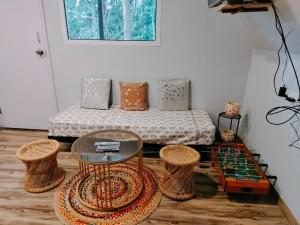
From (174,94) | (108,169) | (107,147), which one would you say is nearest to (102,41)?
(174,94)

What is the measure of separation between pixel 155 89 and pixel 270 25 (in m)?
1.52

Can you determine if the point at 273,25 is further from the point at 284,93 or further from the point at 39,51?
the point at 39,51

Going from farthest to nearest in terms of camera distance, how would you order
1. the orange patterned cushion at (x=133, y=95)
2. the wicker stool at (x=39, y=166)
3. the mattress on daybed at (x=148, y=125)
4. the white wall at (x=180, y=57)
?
1. the orange patterned cushion at (x=133, y=95)
2. the white wall at (x=180, y=57)
3. the mattress on daybed at (x=148, y=125)
4. the wicker stool at (x=39, y=166)

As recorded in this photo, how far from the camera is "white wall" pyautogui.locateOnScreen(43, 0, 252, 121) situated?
8.57 feet

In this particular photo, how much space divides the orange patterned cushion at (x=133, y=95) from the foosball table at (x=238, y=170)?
108 centimetres

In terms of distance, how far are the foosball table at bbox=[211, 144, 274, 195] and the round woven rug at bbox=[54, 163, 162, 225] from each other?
2.09ft

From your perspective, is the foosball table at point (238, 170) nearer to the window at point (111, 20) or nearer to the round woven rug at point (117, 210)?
the round woven rug at point (117, 210)

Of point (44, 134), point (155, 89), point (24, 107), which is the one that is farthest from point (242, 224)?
point (24, 107)

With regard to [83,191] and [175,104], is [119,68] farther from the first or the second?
[83,191]

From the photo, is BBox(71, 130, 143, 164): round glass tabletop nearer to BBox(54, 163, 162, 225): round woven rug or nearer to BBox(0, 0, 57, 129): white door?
BBox(54, 163, 162, 225): round woven rug

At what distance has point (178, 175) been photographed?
1968 millimetres

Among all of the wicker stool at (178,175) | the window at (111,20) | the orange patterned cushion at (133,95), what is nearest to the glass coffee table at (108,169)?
the wicker stool at (178,175)

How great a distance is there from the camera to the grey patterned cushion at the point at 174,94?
2.82 metres

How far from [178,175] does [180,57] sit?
151cm
